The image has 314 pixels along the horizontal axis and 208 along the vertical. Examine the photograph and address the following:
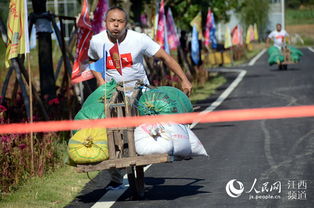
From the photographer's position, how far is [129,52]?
9.24m

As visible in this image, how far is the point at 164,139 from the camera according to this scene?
8.57 metres

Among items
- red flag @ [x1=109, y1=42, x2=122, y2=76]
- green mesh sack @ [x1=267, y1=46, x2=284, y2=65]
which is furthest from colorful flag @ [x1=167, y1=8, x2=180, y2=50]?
red flag @ [x1=109, y1=42, x2=122, y2=76]

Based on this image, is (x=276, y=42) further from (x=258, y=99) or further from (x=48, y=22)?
(x=48, y=22)

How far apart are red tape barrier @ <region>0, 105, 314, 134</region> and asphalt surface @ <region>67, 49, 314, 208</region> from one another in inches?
27.7

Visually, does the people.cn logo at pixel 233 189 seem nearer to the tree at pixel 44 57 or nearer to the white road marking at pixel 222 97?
the tree at pixel 44 57

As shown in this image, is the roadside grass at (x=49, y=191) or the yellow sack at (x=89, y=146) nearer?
the yellow sack at (x=89, y=146)

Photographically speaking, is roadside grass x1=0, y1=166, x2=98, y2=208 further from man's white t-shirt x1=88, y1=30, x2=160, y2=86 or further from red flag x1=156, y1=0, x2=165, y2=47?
red flag x1=156, y1=0, x2=165, y2=47

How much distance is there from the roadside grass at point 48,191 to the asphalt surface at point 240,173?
6.6 inches

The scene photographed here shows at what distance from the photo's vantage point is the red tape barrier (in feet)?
28.4

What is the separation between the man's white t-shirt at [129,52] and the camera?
9242 mm

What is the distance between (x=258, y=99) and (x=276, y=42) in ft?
48.8

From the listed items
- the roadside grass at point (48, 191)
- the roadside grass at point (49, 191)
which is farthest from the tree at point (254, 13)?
the roadside grass at point (48, 191)

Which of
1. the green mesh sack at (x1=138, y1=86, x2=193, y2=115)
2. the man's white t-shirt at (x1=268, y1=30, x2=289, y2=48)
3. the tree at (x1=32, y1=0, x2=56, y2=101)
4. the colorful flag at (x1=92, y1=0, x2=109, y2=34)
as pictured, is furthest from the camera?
the man's white t-shirt at (x1=268, y1=30, x2=289, y2=48)

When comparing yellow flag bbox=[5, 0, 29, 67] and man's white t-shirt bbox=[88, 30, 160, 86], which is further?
yellow flag bbox=[5, 0, 29, 67]
